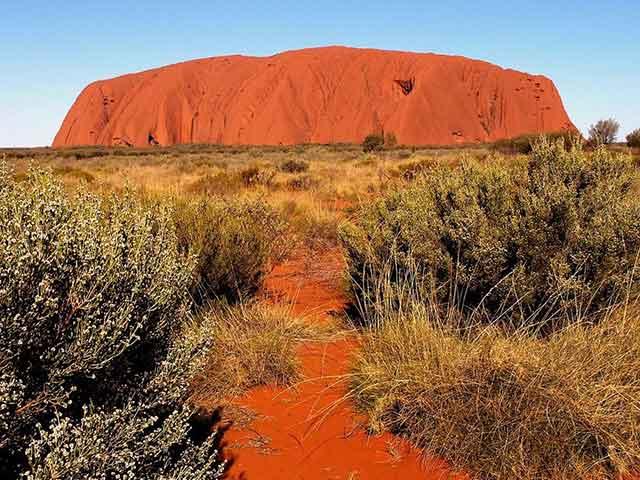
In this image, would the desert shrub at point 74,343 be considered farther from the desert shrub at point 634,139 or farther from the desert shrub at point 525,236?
the desert shrub at point 634,139

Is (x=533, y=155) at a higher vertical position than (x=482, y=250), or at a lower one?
higher

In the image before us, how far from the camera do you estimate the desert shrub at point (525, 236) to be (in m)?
→ 3.71

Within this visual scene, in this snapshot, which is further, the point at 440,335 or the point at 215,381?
the point at 215,381

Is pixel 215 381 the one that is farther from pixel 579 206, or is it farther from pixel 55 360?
pixel 579 206

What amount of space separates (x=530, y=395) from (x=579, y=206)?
1.82 m

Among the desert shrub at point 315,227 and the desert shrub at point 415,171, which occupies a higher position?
the desert shrub at point 415,171

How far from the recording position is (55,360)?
69.1 inches

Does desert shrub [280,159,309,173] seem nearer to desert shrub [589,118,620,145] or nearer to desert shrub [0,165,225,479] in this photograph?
desert shrub [589,118,620,145]

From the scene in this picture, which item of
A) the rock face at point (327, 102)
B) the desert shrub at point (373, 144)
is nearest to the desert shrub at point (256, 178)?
the desert shrub at point (373, 144)

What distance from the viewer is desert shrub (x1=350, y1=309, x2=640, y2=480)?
8.51 feet

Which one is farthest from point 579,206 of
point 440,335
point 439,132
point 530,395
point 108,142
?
point 108,142

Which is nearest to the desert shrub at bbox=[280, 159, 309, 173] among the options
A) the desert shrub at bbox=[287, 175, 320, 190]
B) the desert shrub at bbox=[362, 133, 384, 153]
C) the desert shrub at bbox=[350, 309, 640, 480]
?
the desert shrub at bbox=[287, 175, 320, 190]

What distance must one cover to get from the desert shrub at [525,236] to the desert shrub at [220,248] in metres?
1.34

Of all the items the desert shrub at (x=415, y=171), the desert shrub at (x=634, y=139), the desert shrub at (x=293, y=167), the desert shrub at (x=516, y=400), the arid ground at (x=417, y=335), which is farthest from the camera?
the desert shrub at (x=634, y=139)
